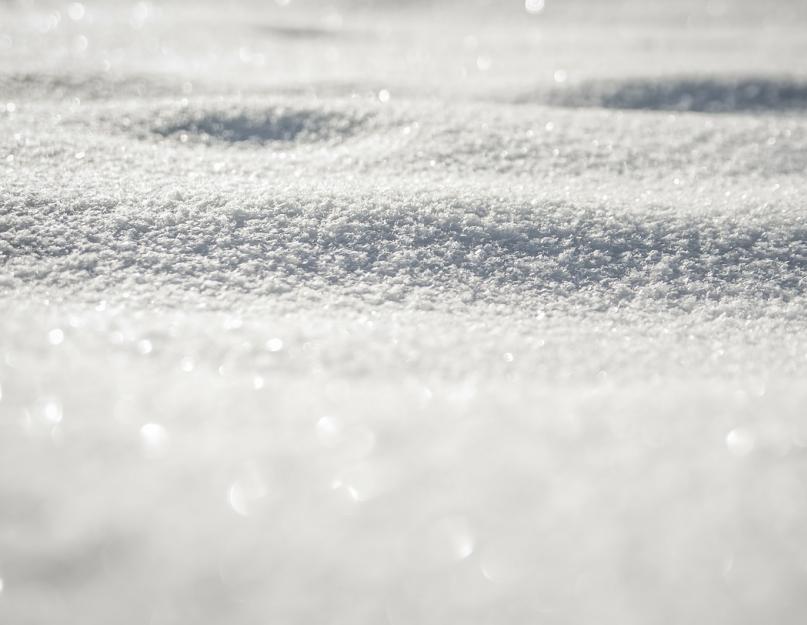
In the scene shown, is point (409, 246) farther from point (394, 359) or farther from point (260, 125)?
point (260, 125)

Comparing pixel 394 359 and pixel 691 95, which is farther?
pixel 691 95

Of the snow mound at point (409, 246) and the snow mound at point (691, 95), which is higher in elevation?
the snow mound at point (691, 95)

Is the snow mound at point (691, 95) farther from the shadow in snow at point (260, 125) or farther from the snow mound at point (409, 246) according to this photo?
the snow mound at point (409, 246)

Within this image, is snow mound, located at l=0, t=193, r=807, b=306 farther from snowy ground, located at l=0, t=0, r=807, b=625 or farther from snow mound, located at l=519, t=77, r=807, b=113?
snow mound, located at l=519, t=77, r=807, b=113

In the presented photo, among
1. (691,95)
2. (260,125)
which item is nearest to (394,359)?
(260,125)

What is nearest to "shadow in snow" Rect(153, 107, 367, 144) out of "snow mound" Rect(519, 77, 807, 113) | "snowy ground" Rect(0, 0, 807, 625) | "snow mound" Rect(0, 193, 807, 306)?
"snowy ground" Rect(0, 0, 807, 625)

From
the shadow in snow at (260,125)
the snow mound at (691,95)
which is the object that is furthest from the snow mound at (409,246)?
the snow mound at (691,95)
